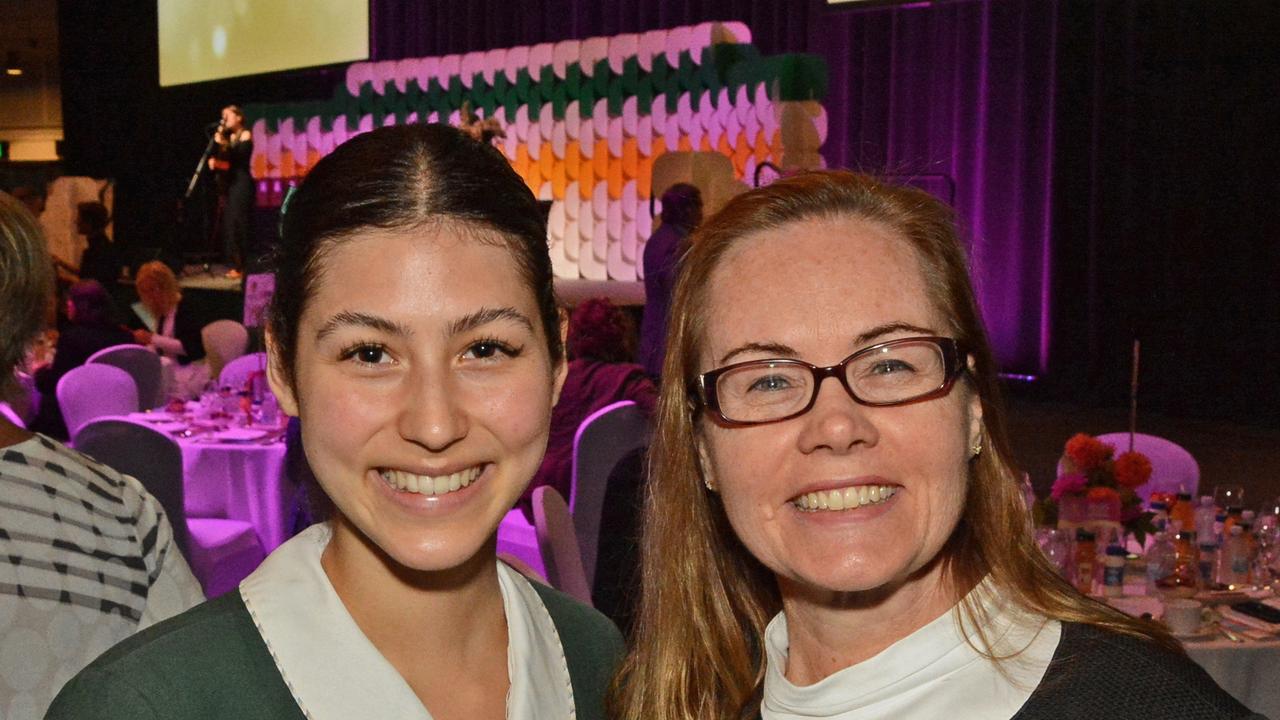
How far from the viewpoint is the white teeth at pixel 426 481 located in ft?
4.39

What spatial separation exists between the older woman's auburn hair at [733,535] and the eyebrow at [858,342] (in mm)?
61

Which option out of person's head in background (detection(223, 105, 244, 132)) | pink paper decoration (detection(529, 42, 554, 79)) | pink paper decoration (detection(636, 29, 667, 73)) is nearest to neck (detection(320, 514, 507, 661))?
pink paper decoration (detection(636, 29, 667, 73))

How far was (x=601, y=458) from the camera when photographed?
4875 mm

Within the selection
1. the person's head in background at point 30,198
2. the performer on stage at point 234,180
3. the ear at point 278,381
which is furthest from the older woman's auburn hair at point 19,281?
the performer on stage at point 234,180

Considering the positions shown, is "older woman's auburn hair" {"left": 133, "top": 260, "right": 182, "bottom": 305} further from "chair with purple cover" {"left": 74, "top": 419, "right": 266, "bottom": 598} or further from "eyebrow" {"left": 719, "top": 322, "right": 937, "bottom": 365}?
"eyebrow" {"left": 719, "top": 322, "right": 937, "bottom": 365}

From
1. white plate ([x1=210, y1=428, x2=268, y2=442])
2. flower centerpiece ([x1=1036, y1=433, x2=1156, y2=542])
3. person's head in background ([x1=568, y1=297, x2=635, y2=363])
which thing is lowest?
white plate ([x1=210, y1=428, x2=268, y2=442])

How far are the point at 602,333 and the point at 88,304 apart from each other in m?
3.47

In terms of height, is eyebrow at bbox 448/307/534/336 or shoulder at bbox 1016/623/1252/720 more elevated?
eyebrow at bbox 448/307/534/336

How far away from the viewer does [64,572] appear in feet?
6.57

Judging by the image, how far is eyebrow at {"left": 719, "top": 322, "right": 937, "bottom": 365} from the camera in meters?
1.40

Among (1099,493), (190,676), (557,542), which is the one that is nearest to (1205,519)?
(1099,493)

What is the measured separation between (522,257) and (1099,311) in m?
10.0

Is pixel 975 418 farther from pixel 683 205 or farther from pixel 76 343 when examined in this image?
pixel 76 343

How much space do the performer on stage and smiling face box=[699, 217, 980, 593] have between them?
1364 centimetres
